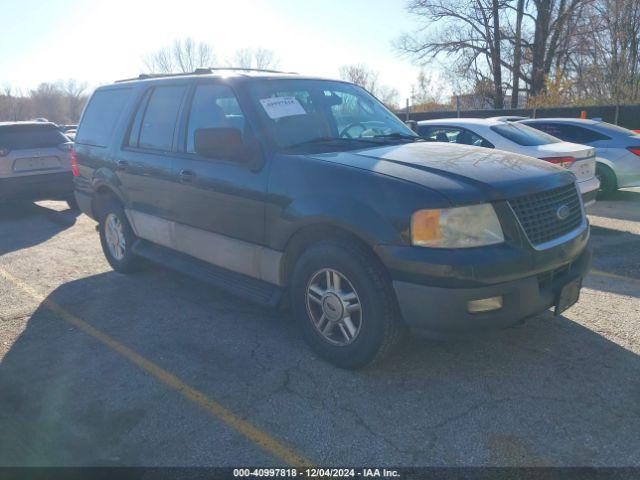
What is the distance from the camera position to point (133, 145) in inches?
206

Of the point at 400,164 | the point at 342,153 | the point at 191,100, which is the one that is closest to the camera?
the point at 400,164

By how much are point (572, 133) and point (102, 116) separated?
317 inches

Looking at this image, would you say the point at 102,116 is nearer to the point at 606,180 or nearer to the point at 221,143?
the point at 221,143

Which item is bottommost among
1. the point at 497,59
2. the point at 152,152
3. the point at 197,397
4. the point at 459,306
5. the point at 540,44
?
the point at 197,397

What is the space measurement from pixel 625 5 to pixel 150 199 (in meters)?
30.4

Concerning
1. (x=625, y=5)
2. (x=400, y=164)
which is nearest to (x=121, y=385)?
(x=400, y=164)

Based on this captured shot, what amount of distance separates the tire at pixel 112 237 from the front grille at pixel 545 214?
3.96m

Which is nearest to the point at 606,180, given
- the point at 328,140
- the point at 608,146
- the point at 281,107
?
the point at 608,146

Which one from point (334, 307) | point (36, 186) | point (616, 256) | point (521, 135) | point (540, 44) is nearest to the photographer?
point (334, 307)

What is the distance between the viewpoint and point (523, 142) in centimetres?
769

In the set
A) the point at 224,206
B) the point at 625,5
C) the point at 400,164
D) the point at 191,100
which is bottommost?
the point at 224,206

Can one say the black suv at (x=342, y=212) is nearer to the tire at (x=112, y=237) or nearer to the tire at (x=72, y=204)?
the tire at (x=112, y=237)

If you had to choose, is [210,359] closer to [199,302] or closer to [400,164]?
[199,302]

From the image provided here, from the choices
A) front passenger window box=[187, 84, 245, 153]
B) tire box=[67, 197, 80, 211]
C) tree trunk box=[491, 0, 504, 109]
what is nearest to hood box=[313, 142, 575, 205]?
front passenger window box=[187, 84, 245, 153]
